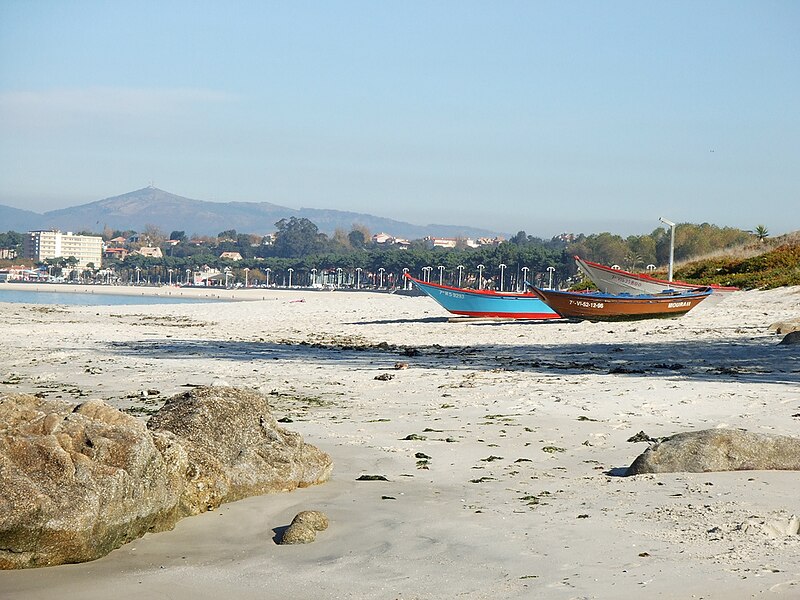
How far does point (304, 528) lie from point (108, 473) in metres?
1.33

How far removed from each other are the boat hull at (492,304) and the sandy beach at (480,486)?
508 inches

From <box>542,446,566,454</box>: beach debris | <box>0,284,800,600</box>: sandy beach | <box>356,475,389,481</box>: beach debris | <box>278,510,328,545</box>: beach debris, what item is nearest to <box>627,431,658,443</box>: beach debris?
<box>0,284,800,600</box>: sandy beach

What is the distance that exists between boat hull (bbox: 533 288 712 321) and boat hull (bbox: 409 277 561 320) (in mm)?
1620

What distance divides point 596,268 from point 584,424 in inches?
964

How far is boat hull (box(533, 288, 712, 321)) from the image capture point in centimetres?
2947

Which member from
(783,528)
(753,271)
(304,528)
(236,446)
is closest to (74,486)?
(304,528)

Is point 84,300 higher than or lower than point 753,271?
lower

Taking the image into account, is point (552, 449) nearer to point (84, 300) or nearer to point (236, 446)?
point (236, 446)

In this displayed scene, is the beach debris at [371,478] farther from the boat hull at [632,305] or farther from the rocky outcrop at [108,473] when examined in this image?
the boat hull at [632,305]

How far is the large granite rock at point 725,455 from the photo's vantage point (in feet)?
25.7

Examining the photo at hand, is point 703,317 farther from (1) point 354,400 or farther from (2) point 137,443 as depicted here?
(2) point 137,443

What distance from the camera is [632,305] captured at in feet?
97.4

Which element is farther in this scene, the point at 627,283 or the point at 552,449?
the point at 627,283

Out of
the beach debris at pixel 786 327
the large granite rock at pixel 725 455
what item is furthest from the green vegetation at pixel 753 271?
the large granite rock at pixel 725 455
